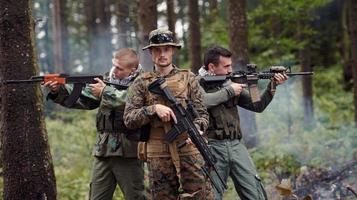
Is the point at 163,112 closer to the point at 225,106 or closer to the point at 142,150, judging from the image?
the point at 142,150

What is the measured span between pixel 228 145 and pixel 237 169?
0.30m

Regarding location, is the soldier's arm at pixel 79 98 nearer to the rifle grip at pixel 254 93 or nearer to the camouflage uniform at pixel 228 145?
the camouflage uniform at pixel 228 145

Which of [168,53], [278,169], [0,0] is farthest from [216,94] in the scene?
[278,169]

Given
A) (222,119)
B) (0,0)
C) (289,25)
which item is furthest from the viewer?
(289,25)

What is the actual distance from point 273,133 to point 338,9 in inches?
549

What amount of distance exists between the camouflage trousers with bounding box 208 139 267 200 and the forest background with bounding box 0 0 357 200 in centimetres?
77

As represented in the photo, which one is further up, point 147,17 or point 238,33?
point 147,17

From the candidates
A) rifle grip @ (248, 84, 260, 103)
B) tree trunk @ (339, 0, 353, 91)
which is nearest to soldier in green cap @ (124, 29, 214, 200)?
rifle grip @ (248, 84, 260, 103)

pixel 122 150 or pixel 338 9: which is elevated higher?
pixel 338 9

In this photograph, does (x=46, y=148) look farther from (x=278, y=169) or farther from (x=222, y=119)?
(x=278, y=169)

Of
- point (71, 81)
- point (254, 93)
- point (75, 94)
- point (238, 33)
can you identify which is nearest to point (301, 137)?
point (238, 33)

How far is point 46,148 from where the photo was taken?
20.0ft

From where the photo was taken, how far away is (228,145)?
20.5ft

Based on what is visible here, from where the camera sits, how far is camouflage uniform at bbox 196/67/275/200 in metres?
6.14
